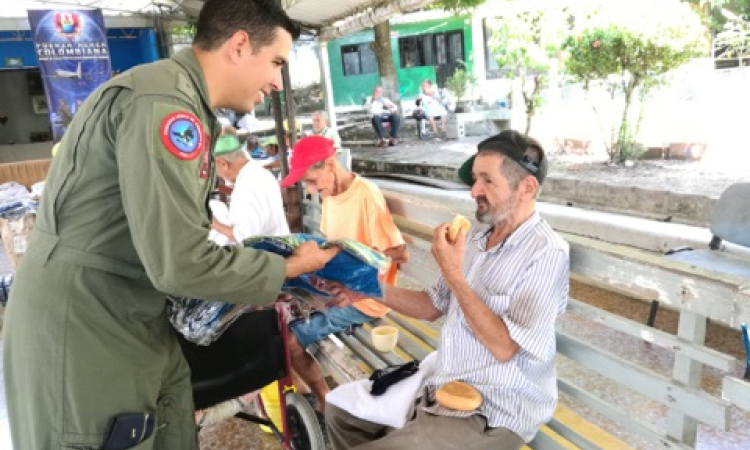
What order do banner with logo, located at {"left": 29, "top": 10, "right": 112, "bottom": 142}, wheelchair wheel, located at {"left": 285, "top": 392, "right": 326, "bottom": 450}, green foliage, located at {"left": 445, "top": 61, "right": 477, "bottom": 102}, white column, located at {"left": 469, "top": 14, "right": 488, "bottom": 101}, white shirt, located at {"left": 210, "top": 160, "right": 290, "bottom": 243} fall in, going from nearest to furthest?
wheelchair wheel, located at {"left": 285, "top": 392, "right": 326, "bottom": 450}
white shirt, located at {"left": 210, "top": 160, "right": 290, "bottom": 243}
banner with logo, located at {"left": 29, "top": 10, "right": 112, "bottom": 142}
green foliage, located at {"left": 445, "top": 61, "right": 477, "bottom": 102}
white column, located at {"left": 469, "top": 14, "right": 488, "bottom": 101}

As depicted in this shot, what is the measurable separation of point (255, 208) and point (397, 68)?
19.9 meters

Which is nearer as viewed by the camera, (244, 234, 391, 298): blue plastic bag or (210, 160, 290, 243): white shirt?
(244, 234, 391, 298): blue plastic bag

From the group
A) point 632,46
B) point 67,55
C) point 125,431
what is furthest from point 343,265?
point 67,55

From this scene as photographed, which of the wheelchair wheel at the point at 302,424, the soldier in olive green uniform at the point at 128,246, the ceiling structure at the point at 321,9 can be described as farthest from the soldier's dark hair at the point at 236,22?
the ceiling structure at the point at 321,9

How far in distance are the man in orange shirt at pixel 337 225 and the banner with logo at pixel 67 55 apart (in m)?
9.12

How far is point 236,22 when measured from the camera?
139 centimetres

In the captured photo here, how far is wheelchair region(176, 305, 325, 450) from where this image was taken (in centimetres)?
206

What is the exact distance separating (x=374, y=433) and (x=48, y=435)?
3.20 feet

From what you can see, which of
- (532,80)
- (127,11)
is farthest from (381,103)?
(127,11)

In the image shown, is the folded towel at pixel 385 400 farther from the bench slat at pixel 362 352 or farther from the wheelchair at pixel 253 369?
the bench slat at pixel 362 352

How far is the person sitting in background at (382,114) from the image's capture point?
15266 mm

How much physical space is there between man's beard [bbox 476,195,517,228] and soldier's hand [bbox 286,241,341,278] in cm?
56

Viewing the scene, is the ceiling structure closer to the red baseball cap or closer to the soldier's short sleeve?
the red baseball cap

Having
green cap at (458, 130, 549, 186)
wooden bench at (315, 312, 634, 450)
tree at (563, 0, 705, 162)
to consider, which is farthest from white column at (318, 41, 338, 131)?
green cap at (458, 130, 549, 186)
